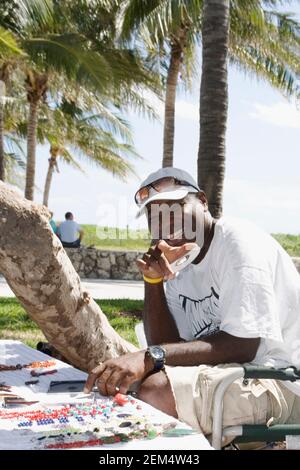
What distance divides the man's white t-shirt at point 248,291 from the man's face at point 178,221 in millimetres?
101

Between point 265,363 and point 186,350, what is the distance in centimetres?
33

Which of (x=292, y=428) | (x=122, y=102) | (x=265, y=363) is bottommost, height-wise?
(x=292, y=428)

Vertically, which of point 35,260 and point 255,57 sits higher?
point 255,57

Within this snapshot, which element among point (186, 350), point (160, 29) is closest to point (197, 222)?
point (186, 350)

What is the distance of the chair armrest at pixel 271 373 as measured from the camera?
2285mm

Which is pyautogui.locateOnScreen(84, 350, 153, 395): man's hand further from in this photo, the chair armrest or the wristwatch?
the chair armrest

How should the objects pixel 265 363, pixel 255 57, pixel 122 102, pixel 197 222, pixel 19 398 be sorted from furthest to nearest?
pixel 122 102 → pixel 255 57 → pixel 197 222 → pixel 265 363 → pixel 19 398

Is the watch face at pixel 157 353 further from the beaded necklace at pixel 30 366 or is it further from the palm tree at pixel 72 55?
the palm tree at pixel 72 55

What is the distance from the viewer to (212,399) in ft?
7.78

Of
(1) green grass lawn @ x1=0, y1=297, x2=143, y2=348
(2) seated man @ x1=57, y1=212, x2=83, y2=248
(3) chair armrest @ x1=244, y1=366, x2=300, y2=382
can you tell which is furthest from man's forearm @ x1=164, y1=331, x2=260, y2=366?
(2) seated man @ x1=57, y1=212, x2=83, y2=248

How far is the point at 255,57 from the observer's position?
18.2 m

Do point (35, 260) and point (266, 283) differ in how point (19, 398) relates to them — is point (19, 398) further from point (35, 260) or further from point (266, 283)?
point (35, 260)

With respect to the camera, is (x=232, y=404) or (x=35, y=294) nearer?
(x=232, y=404)

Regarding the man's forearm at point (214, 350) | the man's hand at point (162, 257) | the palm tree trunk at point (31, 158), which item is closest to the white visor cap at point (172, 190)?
the man's hand at point (162, 257)
